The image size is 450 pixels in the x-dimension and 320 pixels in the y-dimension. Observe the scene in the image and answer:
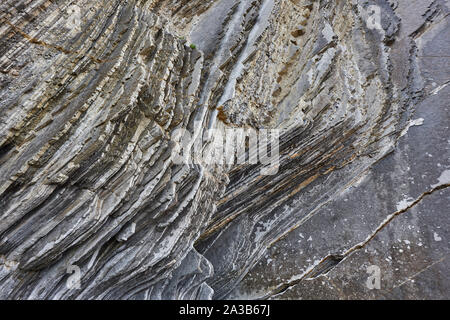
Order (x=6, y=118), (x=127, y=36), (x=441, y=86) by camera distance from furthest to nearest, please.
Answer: (x=441, y=86) < (x=127, y=36) < (x=6, y=118)

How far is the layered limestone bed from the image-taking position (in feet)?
14.3

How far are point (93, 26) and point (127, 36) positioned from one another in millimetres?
571

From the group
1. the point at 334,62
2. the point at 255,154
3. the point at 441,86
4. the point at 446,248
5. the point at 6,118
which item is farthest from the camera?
the point at 441,86

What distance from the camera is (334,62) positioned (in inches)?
293

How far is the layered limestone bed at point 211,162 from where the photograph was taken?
4.37m

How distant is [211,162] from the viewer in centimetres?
588

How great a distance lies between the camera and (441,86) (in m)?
8.00

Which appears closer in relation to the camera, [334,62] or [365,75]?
[334,62]

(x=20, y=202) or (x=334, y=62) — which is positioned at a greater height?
(x=20, y=202)

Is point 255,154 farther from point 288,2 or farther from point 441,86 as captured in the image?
point 441,86
